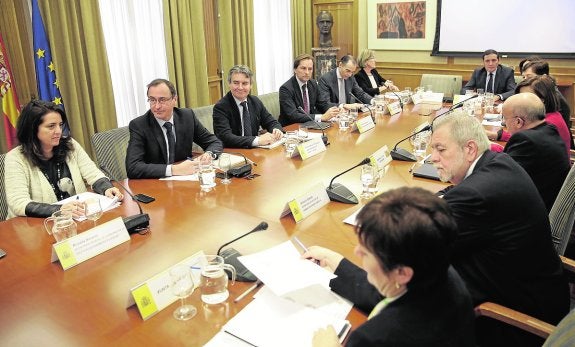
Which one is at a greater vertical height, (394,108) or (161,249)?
(394,108)

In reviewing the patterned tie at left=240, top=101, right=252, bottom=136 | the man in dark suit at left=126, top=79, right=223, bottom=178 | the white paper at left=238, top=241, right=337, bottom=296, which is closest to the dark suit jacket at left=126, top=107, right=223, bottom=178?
the man in dark suit at left=126, top=79, right=223, bottom=178

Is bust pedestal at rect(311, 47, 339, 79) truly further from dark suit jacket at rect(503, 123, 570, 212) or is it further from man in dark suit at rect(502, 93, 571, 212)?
dark suit jacket at rect(503, 123, 570, 212)

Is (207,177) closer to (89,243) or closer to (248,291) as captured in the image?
(89,243)

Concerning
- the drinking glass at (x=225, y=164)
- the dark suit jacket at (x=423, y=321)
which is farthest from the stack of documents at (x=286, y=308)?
the drinking glass at (x=225, y=164)

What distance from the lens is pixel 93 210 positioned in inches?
76.3

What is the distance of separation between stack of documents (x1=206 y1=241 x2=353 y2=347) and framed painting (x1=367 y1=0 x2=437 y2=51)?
20.2 feet

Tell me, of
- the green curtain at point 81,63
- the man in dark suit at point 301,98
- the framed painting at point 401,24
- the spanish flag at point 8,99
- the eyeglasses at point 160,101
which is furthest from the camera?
the framed painting at point 401,24

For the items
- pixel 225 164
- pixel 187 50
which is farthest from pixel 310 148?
pixel 187 50

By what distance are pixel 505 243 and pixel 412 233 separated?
0.78 m

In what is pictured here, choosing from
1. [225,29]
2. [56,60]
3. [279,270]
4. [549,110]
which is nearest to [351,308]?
[279,270]

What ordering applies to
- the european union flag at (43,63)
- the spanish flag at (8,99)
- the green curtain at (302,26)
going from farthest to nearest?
the green curtain at (302,26) < the european union flag at (43,63) < the spanish flag at (8,99)

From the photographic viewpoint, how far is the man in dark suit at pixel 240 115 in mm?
3154

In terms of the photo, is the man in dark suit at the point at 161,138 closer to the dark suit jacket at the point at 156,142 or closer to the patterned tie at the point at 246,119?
the dark suit jacket at the point at 156,142

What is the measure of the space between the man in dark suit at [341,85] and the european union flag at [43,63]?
2.53 m
